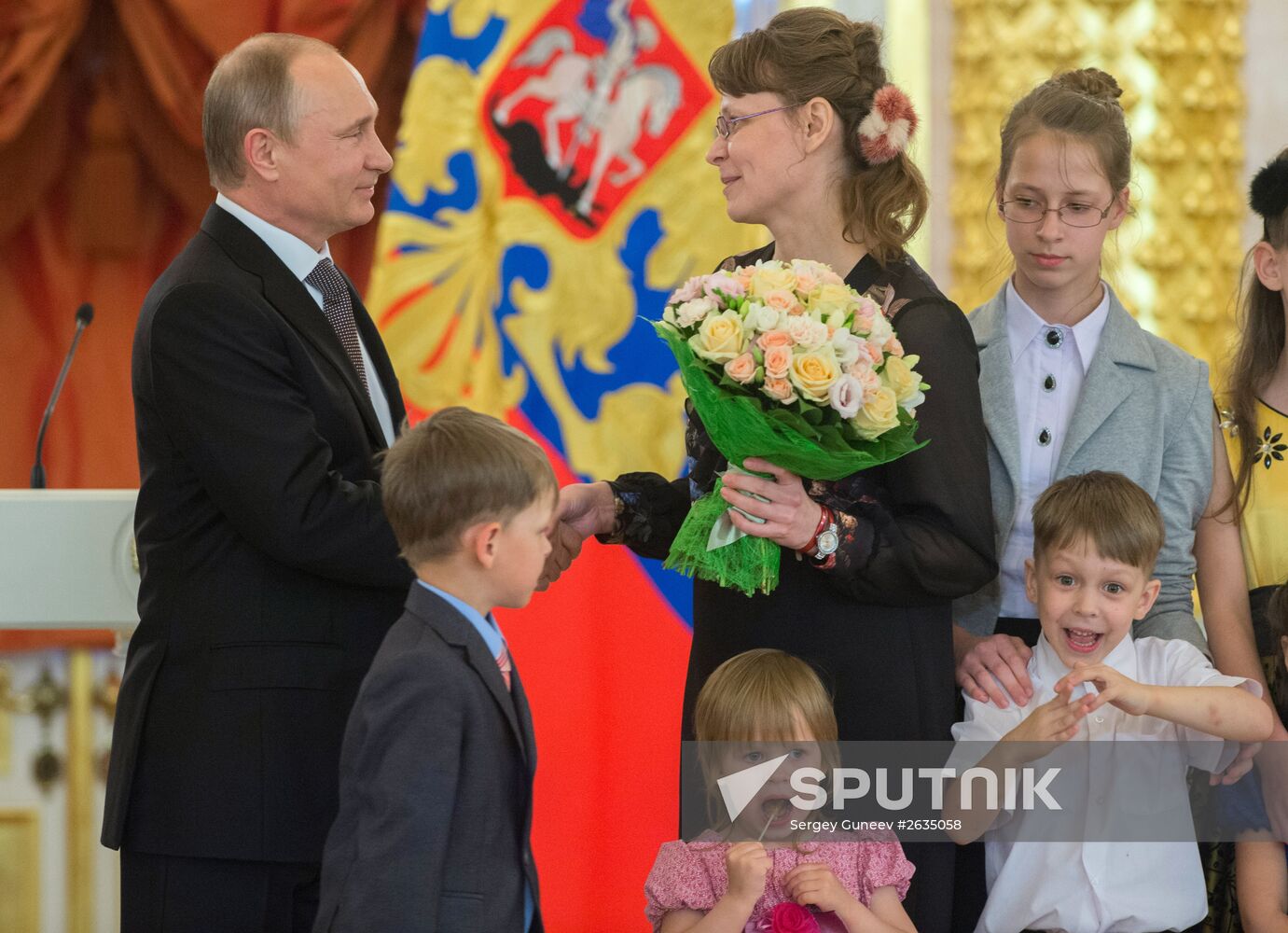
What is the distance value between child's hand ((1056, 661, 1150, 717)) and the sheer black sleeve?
22 centimetres

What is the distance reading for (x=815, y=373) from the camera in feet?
6.84

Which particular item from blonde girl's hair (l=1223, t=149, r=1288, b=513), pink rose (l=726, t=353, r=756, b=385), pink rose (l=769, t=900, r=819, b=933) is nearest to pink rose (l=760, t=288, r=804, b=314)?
pink rose (l=726, t=353, r=756, b=385)

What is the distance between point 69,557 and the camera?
3.22 m

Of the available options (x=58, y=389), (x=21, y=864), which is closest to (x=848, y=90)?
(x=58, y=389)

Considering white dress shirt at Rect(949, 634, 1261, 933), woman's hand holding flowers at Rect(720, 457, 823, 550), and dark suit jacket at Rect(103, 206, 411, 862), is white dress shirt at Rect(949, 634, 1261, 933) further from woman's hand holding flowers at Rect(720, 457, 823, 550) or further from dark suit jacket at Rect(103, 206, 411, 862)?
dark suit jacket at Rect(103, 206, 411, 862)

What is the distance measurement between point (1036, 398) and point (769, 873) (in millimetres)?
989

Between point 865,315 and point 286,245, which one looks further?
point 286,245

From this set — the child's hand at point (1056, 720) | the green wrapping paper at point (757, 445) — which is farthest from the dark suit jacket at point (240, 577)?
the child's hand at point (1056, 720)

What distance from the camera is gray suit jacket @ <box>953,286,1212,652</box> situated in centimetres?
251

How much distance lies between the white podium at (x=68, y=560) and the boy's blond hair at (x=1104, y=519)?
1974 millimetres

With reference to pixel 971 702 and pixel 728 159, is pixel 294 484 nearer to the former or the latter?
pixel 728 159

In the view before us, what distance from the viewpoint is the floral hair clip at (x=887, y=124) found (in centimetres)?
241

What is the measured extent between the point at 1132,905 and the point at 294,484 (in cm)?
146

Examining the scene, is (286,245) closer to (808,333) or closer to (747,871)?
(808,333)
